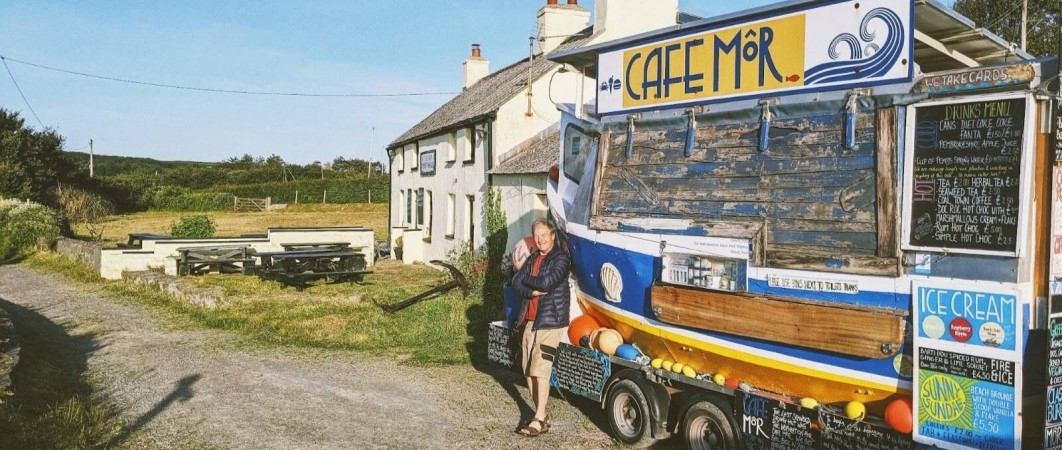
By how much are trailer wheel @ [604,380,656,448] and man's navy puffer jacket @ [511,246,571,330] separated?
2.65ft

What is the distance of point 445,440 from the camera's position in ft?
23.1

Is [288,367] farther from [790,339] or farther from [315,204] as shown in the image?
[315,204]

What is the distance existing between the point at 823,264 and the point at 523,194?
11.8 metres

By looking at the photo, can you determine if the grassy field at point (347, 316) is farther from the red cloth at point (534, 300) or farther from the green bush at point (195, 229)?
the green bush at point (195, 229)

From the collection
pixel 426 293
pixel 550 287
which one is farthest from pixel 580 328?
pixel 426 293

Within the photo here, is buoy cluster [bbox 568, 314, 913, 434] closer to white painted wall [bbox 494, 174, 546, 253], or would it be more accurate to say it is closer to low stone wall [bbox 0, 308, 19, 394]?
low stone wall [bbox 0, 308, 19, 394]

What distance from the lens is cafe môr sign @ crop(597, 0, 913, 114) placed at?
5.06 meters

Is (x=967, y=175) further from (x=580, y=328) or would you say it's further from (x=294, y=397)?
(x=294, y=397)

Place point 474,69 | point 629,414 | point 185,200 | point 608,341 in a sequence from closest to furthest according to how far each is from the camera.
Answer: point 629,414 → point 608,341 → point 474,69 → point 185,200

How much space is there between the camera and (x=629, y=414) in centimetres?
680

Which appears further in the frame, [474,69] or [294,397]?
[474,69]

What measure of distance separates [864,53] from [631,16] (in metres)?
14.2

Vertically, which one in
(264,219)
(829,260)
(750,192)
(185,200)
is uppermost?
(185,200)

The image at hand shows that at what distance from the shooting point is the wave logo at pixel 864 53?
4992 millimetres
